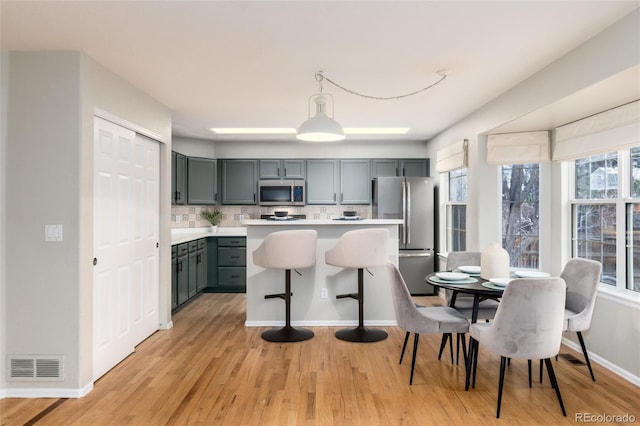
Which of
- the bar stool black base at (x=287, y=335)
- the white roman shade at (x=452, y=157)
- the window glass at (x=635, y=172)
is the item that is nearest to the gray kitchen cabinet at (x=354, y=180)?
the white roman shade at (x=452, y=157)

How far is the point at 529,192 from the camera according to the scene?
4496mm

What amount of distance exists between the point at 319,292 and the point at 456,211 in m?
2.43

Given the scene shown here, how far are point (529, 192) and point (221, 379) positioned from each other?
3.58 metres

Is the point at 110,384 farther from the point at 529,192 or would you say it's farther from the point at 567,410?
the point at 529,192

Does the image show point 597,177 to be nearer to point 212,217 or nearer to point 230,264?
point 230,264

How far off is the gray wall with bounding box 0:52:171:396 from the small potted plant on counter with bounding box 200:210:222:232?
3917 mm

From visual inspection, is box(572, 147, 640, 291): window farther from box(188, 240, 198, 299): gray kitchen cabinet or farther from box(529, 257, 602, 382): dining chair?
box(188, 240, 198, 299): gray kitchen cabinet

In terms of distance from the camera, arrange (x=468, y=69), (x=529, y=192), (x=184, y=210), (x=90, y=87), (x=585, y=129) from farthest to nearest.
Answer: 1. (x=184, y=210)
2. (x=529, y=192)
3. (x=585, y=129)
4. (x=468, y=69)
5. (x=90, y=87)

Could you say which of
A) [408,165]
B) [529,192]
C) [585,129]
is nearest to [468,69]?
[585,129]

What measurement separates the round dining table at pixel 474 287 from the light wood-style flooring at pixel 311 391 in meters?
0.62

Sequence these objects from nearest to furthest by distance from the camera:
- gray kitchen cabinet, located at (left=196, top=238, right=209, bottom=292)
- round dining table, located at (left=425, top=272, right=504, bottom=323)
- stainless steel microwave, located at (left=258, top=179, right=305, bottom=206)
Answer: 1. round dining table, located at (left=425, top=272, right=504, bottom=323)
2. gray kitchen cabinet, located at (left=196, top=238, right=209, bottom=292)
3. stainless steel microwave, located at (left=258, top=179, right=305, bottom=206)

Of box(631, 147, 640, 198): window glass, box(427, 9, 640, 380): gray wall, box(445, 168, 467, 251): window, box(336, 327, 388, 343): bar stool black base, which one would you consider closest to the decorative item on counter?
box(427, 9, 640, 380): gray wall

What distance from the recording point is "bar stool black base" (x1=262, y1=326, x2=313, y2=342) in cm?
402

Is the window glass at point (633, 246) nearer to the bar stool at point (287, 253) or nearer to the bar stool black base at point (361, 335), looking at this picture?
the bar stool black base at point (361, 335)
